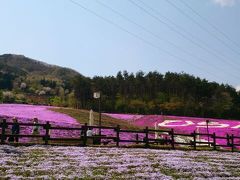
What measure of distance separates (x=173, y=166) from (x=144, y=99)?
133m

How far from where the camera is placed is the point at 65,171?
21000mm

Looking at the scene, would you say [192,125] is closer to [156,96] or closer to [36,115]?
[36,115]

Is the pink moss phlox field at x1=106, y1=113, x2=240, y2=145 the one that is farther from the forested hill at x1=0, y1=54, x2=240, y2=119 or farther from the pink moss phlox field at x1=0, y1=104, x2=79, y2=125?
the forested hill at x1=0, y1=54, x2=240, y2=119

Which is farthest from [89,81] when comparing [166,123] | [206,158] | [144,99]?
[206,158]

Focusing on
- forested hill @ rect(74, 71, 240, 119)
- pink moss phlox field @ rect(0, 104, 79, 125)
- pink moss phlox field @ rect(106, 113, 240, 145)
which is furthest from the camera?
forested hill @ rect(74, 71, 240, 119)

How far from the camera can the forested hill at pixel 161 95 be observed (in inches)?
5157

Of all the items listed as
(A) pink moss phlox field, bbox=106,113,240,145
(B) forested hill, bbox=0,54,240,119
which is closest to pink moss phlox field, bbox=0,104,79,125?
(A) pink moss phlox field, bbox=106,113,240,145

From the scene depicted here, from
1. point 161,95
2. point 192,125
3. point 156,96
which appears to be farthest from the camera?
point 156,96

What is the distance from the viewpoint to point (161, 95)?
15662 cm

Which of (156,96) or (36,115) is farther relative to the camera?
(156,96)

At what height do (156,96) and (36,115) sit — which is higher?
(156,96)

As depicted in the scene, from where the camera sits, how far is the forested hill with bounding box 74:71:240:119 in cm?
13100

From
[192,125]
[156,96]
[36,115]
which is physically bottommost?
[192,125]

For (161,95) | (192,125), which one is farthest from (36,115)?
(161,95)
